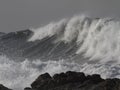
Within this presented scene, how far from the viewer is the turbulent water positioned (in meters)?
40.2

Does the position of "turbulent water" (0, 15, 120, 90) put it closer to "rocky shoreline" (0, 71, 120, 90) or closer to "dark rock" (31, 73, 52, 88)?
"dark rock" (31, 73, 52, 88)

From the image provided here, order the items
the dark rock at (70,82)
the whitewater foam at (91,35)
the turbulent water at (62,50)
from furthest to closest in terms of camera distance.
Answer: the whitewater foam at (91,35) < the turbulent water at (62,50) < the dark rock at (70,82)

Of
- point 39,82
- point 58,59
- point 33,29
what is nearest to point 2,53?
point 58,59

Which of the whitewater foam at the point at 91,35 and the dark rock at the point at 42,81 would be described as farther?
the whitewater foam at the point at 91,35

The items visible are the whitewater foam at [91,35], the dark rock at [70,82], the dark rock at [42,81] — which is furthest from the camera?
the whitewater foam at [91,35]

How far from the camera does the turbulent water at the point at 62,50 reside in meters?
40.2

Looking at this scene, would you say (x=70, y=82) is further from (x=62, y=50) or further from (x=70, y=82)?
(x=62, y=50)

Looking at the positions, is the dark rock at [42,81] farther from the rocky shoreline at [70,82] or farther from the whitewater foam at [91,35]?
the whitewater foam at [91,35]

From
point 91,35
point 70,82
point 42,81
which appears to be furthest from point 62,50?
point 70,82

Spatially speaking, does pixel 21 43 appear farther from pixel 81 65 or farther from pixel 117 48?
pixel 81 65

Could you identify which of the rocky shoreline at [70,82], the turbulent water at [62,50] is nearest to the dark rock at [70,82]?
the rocky shoreline at [70,82]

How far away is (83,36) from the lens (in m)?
58.7

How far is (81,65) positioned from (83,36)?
17.2 metres

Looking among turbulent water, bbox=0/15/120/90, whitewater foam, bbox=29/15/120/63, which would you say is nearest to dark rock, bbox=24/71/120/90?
turbulent water, bbox=0/15/120/90
